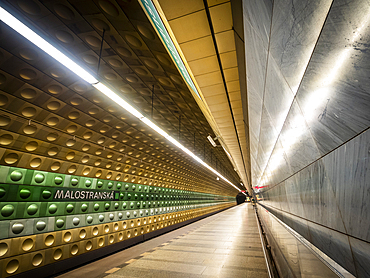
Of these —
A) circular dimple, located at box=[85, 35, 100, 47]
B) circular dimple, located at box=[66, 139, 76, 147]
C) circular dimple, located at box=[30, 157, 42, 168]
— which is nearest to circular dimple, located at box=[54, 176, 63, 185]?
circular dimple, located at box=[30, 157, 42, 168]

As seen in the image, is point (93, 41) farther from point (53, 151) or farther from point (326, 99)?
point (326, 99)

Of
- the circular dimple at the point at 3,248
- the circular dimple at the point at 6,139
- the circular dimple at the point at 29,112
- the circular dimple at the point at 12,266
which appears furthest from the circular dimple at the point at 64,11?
the circular dimple at the point at 12,266

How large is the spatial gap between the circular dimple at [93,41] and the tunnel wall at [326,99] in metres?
2.54

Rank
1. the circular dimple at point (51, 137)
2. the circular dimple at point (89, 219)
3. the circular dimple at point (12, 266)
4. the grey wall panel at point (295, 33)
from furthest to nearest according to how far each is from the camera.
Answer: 1. the circular dimple at point (89, 219)
2. the circular dimple at point (51, 137)
3. the circular dimple at point (12, 266)
4. the grey wall panel at point (295, 33)

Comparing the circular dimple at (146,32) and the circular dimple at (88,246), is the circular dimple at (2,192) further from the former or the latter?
the circular dimple at (146,32)

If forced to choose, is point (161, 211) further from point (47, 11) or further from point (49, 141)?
point (47, 11)

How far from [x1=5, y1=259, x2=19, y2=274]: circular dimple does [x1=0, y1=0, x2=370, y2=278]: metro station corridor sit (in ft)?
0.07

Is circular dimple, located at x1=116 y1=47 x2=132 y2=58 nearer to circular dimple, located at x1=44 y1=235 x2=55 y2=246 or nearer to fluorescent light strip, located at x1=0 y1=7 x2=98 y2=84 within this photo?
fluorescent light strip, located at x1=0 y1=7 x2=98 y2=84

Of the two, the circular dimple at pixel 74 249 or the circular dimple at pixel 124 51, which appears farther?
the circular dimple at pixel 74 249

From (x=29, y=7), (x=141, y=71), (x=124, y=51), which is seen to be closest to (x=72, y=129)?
(x=141, y=71)

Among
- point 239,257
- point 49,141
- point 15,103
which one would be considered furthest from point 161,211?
point 15,103

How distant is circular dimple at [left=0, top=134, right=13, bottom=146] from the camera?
402 cm

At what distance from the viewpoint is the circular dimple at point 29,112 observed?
4.02 meters

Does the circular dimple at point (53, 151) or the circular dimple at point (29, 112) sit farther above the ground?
the circular dimple at point (29, 112)
